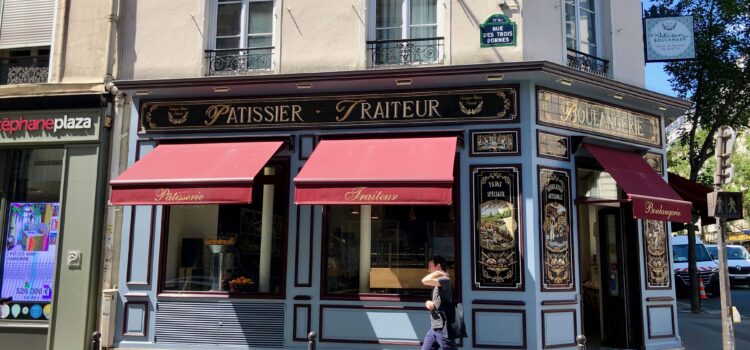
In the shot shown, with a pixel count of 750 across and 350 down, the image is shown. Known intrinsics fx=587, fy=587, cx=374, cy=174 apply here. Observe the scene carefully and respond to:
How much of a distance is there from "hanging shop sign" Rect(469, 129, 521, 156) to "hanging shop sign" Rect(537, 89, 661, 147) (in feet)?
1.77

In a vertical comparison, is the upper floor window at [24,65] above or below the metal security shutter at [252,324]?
above

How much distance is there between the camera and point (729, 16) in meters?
14.6

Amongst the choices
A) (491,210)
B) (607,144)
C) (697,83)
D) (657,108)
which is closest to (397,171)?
(491,210)

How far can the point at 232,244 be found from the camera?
10.1 meters

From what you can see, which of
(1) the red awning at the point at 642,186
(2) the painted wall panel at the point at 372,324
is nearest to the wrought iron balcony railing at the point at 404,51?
(1) the red awning at the point at 642,186

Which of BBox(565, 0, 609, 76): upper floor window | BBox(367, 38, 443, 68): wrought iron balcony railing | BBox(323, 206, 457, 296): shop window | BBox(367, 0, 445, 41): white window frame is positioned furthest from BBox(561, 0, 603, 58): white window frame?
BBox(323, 206, 457, 296): shop window

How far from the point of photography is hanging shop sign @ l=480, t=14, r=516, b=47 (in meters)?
9.19

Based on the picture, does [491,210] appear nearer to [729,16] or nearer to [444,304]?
[444,304]

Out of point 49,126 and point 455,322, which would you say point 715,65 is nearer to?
point 455,322

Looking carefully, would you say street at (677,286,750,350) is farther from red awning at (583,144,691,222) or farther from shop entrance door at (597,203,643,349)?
red awning at (583,144,691,222)

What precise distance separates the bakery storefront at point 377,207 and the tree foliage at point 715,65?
5.58 m

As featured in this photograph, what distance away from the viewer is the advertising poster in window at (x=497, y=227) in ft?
29.1

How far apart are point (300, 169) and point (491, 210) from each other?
125 inches

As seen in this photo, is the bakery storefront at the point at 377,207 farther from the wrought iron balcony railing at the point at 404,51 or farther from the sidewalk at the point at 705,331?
the sidewalk at the point at 705,331
